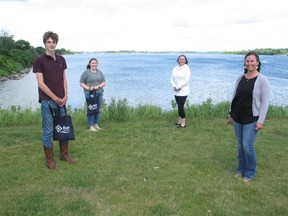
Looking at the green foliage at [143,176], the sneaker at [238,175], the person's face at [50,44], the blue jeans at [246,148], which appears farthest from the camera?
the sneaker at [238,175]

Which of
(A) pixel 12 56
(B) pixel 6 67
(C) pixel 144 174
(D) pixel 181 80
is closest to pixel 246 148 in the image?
(C) pixel 144 174

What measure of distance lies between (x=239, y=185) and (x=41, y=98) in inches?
137

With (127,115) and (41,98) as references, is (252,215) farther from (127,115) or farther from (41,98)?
(127,115)

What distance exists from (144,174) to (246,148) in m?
1.70

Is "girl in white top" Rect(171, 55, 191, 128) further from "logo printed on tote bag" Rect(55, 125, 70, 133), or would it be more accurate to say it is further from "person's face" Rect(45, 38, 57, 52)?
"person's face" Rect(45, 38, 57, 52)

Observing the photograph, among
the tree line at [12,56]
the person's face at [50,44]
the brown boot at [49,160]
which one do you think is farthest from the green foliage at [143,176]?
the tree line at [12,56]

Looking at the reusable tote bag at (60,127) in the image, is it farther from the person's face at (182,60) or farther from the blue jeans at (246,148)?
the person's face at (182,60)

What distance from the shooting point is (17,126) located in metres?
10.4

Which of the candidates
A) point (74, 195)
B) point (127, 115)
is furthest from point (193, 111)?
point (74, 195)

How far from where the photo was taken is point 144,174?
19.9 feet

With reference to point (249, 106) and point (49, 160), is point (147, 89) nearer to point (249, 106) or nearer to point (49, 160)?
point (49, 160)

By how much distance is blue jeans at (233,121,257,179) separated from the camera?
18.3 ft

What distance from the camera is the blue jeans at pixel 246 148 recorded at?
559 cm

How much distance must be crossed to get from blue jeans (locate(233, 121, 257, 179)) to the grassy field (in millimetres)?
189
